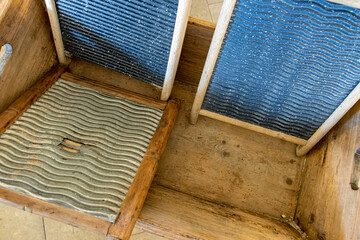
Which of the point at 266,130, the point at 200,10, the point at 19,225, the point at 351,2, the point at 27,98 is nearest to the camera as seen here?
the point at 351,2

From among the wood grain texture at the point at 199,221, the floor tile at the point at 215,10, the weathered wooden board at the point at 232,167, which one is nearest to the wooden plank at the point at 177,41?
the weathered wooden board at the point at 232,167

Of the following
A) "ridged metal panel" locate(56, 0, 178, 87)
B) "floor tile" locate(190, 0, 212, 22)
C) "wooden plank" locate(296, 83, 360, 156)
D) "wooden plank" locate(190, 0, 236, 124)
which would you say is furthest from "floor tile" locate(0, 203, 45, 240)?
"floor tile" locate(190, 0, 212, 22)

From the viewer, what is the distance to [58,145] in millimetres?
1451

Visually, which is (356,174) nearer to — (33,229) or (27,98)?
(27,98)

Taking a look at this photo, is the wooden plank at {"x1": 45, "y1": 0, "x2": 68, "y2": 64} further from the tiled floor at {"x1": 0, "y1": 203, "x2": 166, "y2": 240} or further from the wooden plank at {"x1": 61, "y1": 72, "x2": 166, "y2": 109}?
the tiled floor at {"x1": 0, "y1": 203, "x2": 166, "y2": 240}

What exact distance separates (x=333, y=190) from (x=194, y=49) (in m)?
0.98

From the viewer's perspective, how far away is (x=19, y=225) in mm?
1930

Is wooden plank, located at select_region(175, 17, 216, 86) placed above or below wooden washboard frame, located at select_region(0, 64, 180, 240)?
above

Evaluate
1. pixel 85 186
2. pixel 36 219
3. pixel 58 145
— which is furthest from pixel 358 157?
pixel 36 219

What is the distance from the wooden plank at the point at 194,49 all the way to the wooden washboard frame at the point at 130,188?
0.85ft

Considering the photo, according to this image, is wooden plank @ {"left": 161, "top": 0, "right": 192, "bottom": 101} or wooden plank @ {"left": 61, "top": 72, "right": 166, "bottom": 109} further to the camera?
wooden plank @ {"left": 61, "top": 72, "right": 166, "bottom": 109}

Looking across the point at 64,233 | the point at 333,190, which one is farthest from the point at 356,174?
the point at 64,233

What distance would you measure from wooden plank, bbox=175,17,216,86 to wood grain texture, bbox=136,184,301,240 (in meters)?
0.72

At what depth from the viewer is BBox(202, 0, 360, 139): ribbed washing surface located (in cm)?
116
